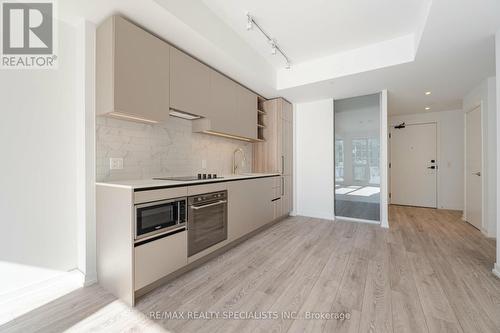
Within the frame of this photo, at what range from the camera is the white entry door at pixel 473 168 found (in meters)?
3.60

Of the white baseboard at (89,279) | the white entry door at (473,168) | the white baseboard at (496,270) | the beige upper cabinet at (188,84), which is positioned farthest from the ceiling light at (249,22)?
the white entry door at (473,168)

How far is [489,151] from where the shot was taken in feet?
10.5

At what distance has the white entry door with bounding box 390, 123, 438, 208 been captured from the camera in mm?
5285

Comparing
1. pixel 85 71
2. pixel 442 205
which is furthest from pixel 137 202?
pixel 442 205

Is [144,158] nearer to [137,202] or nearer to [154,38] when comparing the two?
[137,202]

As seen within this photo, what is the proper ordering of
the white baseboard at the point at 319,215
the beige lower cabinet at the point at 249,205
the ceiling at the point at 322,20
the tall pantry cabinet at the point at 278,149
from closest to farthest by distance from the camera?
1. the ceiling at the point at 322,20
2. the beige lower cabinet at the point at 249,205
3. the tall pantry cabinet at the point at 278,149
4. the white baseboard at the point at 319,215

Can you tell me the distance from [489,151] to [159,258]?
473 centimetres

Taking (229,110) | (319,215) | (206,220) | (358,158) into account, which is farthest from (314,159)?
(206,220)

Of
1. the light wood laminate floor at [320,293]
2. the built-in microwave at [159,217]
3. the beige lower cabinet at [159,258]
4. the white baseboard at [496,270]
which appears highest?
the built-in microwave at [159,217]

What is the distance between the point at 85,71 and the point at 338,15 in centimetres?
264

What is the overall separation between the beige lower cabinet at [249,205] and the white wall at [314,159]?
1147 millimetres

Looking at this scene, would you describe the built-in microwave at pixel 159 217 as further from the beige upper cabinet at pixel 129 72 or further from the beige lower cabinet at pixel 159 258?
the beige upper cabinet at pixel 129 72

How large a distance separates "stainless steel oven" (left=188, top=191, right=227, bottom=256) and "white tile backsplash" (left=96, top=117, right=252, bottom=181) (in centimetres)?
71

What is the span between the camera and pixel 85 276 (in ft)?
6.16
